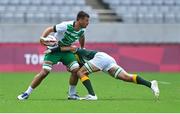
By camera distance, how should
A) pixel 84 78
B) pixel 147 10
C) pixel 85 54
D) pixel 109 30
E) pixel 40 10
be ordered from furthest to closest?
pixel 147 10 < pixel 40 10 < pixel 109 30 < pixel 85 54 < pixel 84 78

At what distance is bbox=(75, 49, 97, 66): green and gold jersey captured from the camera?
13.6 meters

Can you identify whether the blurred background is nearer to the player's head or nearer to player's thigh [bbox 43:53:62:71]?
player's thigh [bbox 43:53:62:71]

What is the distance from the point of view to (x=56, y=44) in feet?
44.3

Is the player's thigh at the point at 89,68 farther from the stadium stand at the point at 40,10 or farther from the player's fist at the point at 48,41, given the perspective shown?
the stadium stand at the point at 40,10

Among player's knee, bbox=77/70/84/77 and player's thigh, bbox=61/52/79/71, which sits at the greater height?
player's thigh, bbox=61/52/79/71

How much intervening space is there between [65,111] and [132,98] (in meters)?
3.17

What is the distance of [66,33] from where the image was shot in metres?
13.6

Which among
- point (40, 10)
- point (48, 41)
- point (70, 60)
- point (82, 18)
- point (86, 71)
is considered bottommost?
point (40, 10)

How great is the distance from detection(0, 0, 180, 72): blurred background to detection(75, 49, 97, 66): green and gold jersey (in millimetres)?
12215

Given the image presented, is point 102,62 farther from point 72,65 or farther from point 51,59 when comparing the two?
point 51,59

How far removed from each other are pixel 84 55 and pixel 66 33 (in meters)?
0.59

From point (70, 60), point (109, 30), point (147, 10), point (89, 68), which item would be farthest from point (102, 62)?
point (147, 10)

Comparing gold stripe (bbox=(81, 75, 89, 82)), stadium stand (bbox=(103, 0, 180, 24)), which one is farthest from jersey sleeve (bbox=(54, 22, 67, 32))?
Result: stadium stand (bbox=(103, 0, 180, 24))

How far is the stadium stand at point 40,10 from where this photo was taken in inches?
1194
